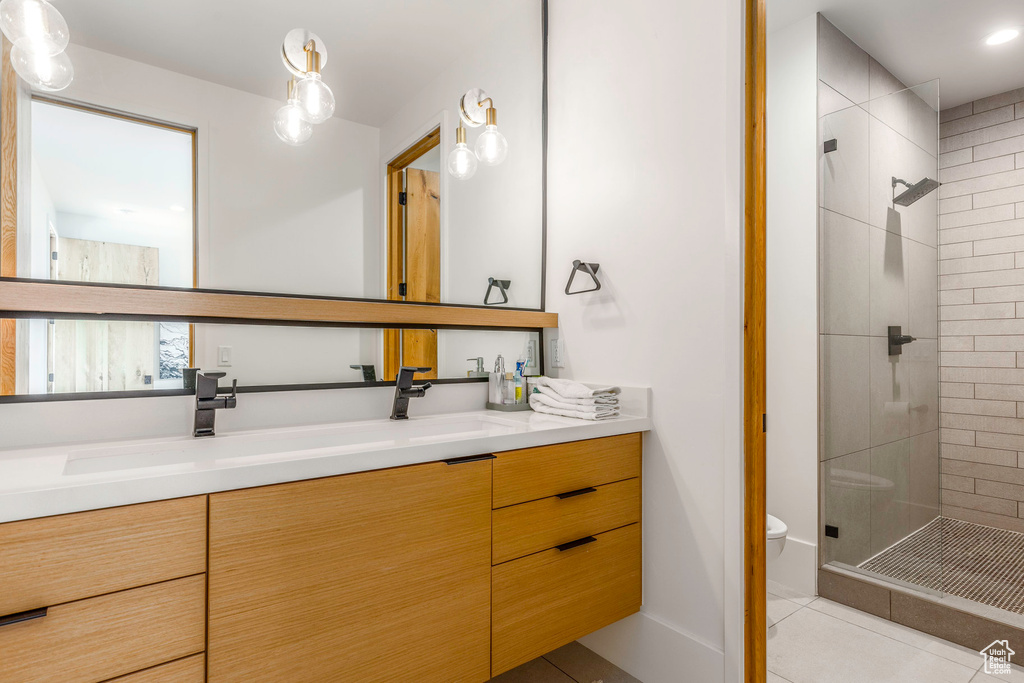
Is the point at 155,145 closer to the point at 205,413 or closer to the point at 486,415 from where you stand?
the point at 205,413

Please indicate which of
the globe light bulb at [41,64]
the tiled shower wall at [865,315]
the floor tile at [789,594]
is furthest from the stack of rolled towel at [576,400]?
the globe light bulb at [41,64]

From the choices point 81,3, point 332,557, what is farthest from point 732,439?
point 81,3

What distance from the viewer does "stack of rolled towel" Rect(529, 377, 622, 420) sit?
1609 mm

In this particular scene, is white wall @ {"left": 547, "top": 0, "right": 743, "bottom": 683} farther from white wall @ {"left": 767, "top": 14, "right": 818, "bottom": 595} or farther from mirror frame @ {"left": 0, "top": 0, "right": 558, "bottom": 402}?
white wall @ {"left": 767, "top": 14, "right": 818, "bottom": 595}

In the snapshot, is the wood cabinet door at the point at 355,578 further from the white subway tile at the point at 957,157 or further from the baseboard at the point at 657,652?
the white subway tile at the point at 957,157

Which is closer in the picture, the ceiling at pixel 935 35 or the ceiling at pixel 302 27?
the ceiling at pixel 302 27

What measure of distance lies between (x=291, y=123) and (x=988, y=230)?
11.2ft

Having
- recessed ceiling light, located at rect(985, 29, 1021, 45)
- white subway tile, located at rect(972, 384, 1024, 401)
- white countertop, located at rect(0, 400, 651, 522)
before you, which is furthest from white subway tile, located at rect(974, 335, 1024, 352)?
white countertop, located at rect(0, 400, 651, 522)

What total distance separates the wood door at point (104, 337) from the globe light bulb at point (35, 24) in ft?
1.52

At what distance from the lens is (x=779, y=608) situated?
208 cm

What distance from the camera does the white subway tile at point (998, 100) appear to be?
2680 mm

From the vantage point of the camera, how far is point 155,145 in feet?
4.39

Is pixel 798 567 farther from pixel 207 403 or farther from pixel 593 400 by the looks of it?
pixel 207 403

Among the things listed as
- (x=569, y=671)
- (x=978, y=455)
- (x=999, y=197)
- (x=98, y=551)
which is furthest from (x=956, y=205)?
(x=98, y=551)
